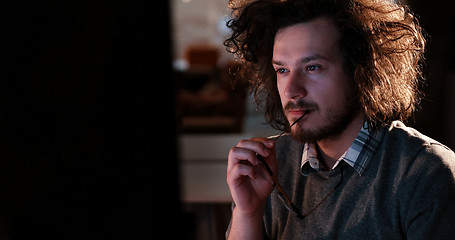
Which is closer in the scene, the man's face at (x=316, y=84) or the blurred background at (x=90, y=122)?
the blurred background at (x=90, y=122)

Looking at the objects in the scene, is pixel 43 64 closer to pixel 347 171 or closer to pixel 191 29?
pixel 347 171

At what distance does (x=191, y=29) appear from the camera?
9750 mm

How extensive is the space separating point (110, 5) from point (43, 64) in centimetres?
9

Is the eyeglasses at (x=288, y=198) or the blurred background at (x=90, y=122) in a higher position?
the blurred background at (x=90, y=122)

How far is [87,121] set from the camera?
18.8 inches

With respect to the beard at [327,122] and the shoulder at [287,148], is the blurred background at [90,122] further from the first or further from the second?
the shoulder at [287,148]

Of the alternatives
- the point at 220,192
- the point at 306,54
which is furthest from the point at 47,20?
the point at 220,192

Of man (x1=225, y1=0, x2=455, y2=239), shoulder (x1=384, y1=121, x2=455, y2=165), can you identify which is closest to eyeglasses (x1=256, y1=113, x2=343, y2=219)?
man (x1=225, y1=0, x2=455, y2=239)

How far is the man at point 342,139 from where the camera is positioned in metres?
0.91

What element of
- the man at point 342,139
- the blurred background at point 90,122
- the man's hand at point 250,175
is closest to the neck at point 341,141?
the man at point 342,139

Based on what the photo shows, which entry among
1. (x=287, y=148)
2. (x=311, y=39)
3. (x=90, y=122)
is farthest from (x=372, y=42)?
(x=90, y=122)

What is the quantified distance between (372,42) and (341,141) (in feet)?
0.78

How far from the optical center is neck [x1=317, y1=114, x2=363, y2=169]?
1.06 metres

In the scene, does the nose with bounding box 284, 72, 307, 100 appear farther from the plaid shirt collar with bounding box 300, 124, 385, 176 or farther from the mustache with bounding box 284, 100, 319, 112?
the plaid shirt collar with bounding box 300, 124, 385, 176
